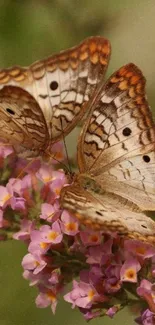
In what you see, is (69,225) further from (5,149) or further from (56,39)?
(56,39)

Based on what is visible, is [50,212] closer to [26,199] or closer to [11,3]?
[26,199]

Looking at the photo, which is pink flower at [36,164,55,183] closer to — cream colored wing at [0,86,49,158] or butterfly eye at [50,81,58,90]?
cream colored wing at [0,86,49,158]

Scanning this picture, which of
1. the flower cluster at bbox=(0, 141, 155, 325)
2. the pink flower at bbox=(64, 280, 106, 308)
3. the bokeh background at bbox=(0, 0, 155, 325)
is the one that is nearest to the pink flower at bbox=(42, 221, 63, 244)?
the flower cluster at bbox=(0, 141, 155, 325)

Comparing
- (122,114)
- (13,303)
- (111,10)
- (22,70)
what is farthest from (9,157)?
(111,10)

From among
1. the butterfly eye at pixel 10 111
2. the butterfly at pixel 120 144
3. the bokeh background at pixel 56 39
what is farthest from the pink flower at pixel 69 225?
the bokeh background at pixel 56 39

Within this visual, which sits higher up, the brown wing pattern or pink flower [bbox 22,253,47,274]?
the brown wing pattern
